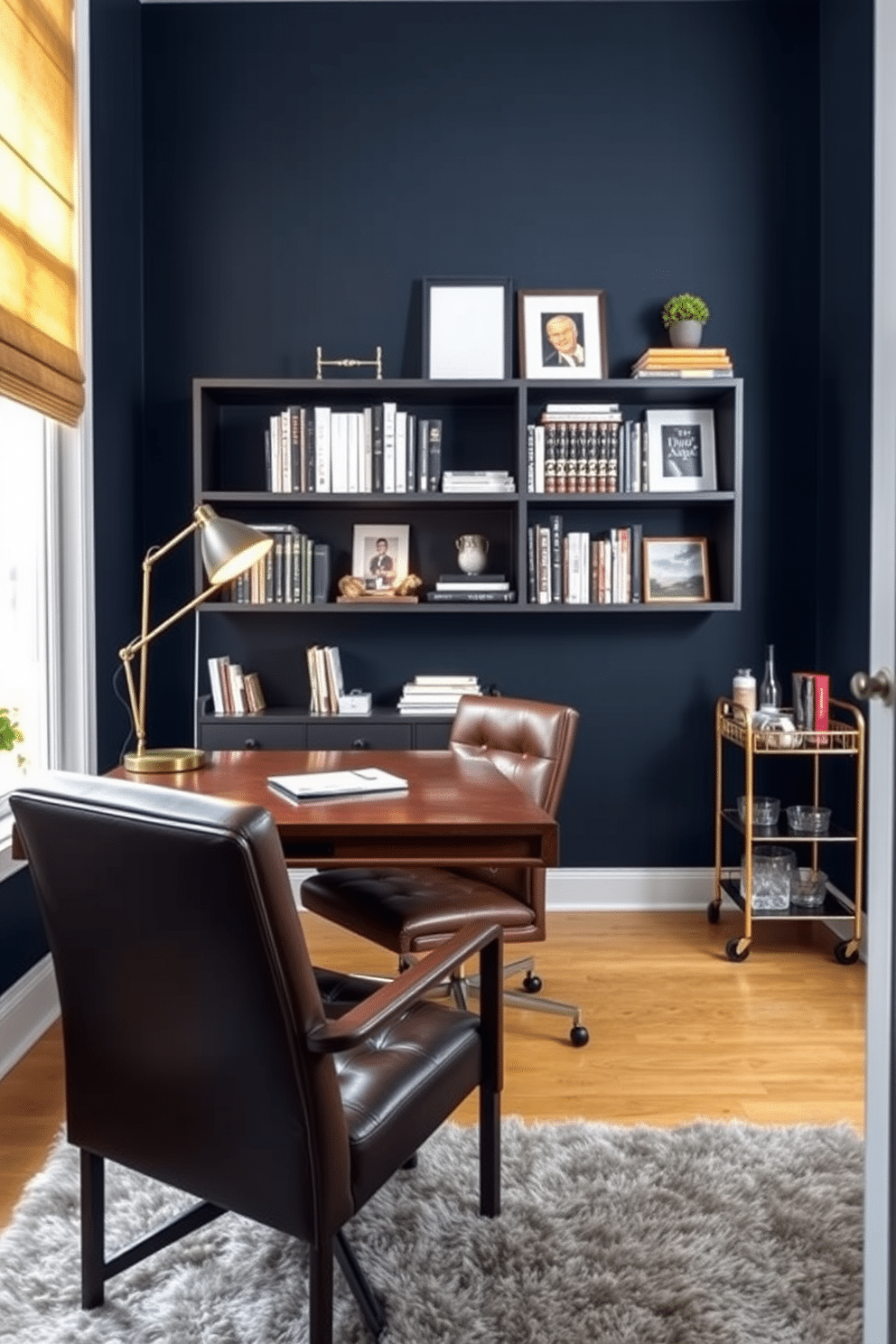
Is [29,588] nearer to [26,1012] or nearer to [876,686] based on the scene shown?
[26,1012]

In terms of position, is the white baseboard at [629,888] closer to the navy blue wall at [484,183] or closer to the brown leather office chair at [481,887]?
the brown leather office chair at [481,887]

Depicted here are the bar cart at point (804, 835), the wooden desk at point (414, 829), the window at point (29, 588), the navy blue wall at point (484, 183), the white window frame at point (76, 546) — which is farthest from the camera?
the navy blue wall at point (484, 183)

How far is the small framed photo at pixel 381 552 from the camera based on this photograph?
12.8 feet

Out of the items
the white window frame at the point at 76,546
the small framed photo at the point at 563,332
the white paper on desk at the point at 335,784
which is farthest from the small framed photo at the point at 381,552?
the white paper on desk at the point at 335,784

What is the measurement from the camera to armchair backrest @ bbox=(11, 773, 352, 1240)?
4.43ft

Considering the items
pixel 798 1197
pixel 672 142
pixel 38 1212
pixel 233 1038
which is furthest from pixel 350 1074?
pixel 672 142

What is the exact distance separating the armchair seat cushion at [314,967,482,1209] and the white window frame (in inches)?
65.0

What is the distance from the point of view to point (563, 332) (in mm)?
3844

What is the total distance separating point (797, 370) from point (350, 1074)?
3.16 metres

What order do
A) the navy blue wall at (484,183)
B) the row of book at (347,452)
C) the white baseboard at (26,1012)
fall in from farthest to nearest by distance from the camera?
the navy blue wall at (484,183) → the row of book at (347,452) → the white baseboard at (26,1012)

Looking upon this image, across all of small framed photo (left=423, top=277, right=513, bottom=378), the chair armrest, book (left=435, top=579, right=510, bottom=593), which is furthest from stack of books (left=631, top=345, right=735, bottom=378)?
the chair armrest

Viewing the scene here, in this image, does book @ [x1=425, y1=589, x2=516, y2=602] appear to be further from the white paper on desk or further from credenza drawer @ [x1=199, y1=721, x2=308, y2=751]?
the white paper on desk

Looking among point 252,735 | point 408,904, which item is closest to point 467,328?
point 252,735

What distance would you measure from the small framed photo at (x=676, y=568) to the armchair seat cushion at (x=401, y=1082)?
7.43 ft
